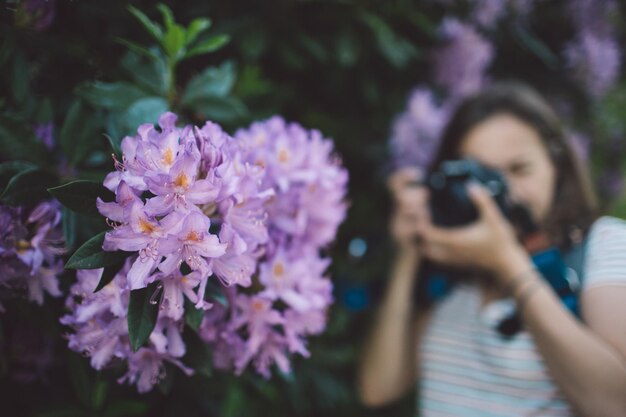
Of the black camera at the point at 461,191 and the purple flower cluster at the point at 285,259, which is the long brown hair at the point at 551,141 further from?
the purple flower cluster at the point at 285,259

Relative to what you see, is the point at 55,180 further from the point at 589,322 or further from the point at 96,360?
the point at 589,322

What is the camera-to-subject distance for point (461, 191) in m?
1.30

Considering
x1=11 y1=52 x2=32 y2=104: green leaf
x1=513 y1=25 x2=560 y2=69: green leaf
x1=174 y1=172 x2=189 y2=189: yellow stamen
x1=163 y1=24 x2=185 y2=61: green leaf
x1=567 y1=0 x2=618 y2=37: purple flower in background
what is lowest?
x1=11 y1=52 x2=32 y2=104: green leaf

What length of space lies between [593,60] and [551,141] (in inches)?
39.1

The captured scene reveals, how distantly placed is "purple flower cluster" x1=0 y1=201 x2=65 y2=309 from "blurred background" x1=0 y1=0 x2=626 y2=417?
0.07 metres

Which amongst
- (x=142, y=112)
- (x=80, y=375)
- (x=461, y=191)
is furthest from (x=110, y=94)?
(x=461, y=191)

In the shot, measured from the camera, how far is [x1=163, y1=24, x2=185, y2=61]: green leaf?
93cm

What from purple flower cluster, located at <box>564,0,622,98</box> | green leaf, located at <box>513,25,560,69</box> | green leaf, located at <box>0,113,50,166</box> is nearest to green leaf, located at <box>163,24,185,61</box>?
green leaf, located at <box>0,113,50,166</box>

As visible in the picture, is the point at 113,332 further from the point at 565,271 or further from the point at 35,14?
the point at 565,271

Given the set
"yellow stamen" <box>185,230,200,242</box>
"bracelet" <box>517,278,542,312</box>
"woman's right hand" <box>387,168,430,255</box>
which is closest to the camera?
"yellow stamen" <box>185,230,200,242</box>

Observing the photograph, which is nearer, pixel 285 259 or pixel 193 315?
pixel 193 315

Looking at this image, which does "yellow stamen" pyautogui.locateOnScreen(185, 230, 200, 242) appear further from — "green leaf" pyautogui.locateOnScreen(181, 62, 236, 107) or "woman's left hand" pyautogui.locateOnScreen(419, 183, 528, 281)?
"woman's left hand" pyautogui.locateOnScreen(419, 183, 528, 281)

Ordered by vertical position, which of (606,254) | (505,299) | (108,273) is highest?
(606,254)

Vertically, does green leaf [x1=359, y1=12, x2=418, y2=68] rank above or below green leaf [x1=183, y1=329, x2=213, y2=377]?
above
